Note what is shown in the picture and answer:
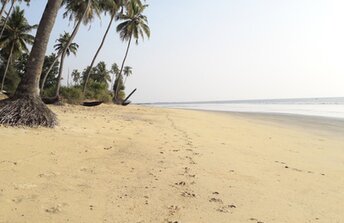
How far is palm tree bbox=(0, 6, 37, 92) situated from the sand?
35.3 meters

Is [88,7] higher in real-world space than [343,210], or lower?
higher

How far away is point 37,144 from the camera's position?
23.0 feet

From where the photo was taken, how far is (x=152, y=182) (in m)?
5.54

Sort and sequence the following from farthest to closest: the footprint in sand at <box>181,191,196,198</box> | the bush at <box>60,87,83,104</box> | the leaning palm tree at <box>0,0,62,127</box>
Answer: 1. the bush at <box>60,87,83,104</box>
2. the leaning palm tree at <box>0,0,62,127</box>
3. the footprint in sand at <box>181,191,196,198</box>

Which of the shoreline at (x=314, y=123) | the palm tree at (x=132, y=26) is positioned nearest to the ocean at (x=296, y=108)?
the shoreline at (x=314, y=123)

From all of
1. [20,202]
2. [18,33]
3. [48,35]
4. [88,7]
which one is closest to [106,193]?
[20,202]

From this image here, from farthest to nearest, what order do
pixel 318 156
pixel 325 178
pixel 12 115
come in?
pixel 318 156, pixel 12 115, pixel 325 178

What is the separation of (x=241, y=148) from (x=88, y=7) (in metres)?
19.9

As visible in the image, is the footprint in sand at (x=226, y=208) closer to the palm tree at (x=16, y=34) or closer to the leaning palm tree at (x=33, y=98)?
the leaning palm tree at (x=33, y=98)

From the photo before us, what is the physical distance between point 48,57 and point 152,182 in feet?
188

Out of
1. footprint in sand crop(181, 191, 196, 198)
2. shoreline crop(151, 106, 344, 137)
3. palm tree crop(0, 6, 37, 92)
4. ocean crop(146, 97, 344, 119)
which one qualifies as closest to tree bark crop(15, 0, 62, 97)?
footprint in sand crop(181, 191, 196, 198)

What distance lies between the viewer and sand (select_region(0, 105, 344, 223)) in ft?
14.0

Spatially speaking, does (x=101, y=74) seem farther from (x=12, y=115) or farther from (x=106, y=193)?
(x=106, y=193)

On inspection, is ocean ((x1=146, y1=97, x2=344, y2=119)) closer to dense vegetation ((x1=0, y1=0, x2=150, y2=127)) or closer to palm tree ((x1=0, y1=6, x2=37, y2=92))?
dense vegetation ((x1=0, y1=0, x2=150, y2=127))
